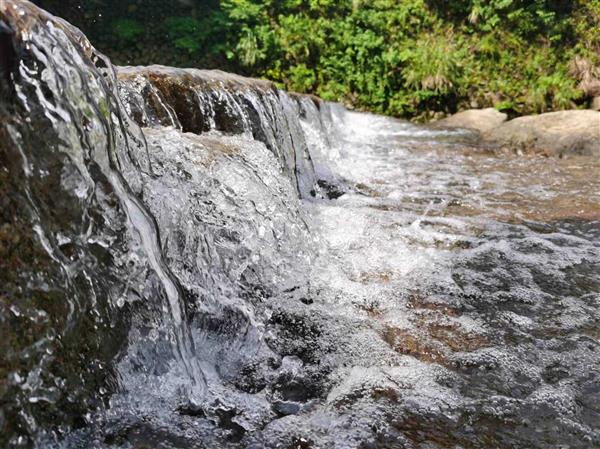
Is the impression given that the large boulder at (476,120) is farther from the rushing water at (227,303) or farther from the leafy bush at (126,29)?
the leafy bush at (126,29)

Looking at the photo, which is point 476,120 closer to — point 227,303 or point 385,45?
point 385,45

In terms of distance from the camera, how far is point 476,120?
9.77 meters

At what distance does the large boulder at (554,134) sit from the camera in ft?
23.4

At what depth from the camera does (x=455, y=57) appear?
1105cm

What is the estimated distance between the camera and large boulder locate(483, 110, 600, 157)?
→ 714 cm

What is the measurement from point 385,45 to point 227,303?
10872 millimetres

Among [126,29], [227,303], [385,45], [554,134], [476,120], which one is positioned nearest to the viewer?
[227,303]

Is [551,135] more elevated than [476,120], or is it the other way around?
[476,120]

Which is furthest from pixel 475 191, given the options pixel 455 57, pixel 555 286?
pixel 455 57

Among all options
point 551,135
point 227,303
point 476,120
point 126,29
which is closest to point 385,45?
point 476,120

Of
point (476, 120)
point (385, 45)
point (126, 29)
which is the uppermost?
point (126, 29)

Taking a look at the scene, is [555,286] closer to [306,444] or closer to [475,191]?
[306,444]

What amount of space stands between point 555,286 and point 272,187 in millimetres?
1771

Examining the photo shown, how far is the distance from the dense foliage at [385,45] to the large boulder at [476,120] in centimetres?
70
